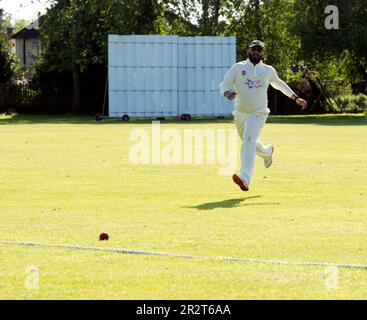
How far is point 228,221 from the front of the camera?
39.7 ft

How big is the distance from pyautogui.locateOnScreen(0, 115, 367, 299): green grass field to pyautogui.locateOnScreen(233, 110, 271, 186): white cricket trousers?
14.8 inches

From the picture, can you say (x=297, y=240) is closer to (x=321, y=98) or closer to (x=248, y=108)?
(x=248, y=108)

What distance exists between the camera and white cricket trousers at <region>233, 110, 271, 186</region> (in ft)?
50.6

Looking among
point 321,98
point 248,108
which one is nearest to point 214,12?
point 321,98

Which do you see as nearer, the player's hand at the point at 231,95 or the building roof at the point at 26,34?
the player's hand at the point at 231,95

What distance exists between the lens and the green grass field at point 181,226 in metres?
8.16

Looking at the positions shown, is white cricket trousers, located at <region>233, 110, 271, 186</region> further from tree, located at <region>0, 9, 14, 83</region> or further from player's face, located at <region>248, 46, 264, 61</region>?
tree, located at <region>0, 9, 14, 83</region>

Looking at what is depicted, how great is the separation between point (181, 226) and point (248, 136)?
4.47m

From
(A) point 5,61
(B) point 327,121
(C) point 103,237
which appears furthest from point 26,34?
(C) point 103,237

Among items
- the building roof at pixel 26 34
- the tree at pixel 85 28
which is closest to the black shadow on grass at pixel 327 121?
the tree at pixel 85 28

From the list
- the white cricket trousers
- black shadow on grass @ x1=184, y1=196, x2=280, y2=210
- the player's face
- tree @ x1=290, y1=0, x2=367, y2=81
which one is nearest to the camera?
black shadow on grass @ x1=184, y1=196, x2=280, y2=210

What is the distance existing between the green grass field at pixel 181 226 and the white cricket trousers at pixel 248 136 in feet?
1.23

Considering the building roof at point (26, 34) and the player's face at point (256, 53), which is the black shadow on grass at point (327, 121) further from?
the building roof at point (26, 34)

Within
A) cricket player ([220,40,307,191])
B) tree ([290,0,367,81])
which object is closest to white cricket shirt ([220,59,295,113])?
cricket player ([220,40,307,191])
